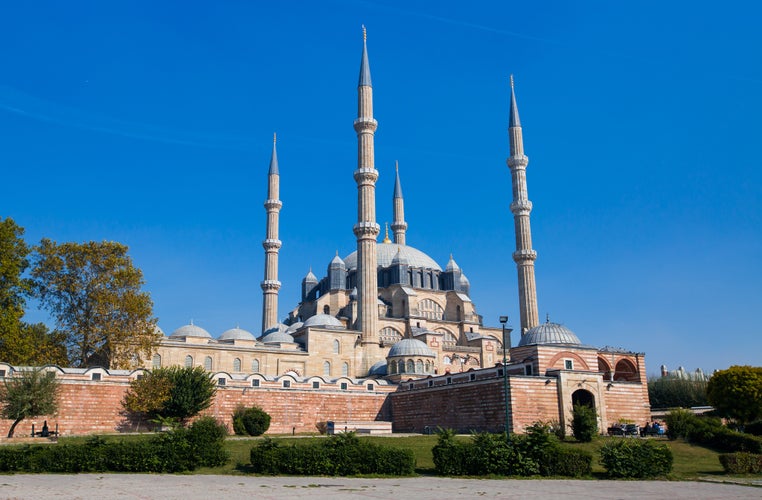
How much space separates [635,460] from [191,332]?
26.9 meters

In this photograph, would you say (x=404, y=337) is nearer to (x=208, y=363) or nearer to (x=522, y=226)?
(x=522, y=226)

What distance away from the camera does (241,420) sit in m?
27.0

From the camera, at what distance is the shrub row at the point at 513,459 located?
13.3 m

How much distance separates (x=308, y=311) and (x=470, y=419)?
21.5m

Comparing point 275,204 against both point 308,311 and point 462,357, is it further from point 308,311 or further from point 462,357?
point 462,357

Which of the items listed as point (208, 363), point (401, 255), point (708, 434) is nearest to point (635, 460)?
point (708, 434)

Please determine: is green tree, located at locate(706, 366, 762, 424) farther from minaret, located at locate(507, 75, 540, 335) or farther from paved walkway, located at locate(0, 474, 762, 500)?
paved walkway, located at locate(0, 474, 762, 500)

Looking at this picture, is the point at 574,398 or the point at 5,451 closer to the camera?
the point at 5,451

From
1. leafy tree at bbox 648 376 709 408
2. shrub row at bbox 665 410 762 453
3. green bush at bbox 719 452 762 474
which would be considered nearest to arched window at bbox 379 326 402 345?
leafy tree at bbox 648 376 709 408

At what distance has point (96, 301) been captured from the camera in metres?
27.0

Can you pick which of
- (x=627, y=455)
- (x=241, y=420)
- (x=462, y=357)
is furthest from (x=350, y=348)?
(x=627, y=455)

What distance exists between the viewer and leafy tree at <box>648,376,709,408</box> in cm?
3995

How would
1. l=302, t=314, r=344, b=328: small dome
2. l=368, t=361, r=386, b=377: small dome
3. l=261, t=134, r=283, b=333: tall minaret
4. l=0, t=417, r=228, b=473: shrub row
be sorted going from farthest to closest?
l=261, t=134, r=283, b=333: tall minaret → l=302, t=314, r=344, b=328: small dome → l=368, t=361, r=386, b=377: small dome → l=0, t=417, r=228, b=473: shrub row

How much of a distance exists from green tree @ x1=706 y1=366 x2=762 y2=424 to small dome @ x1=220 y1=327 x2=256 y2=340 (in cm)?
2269
